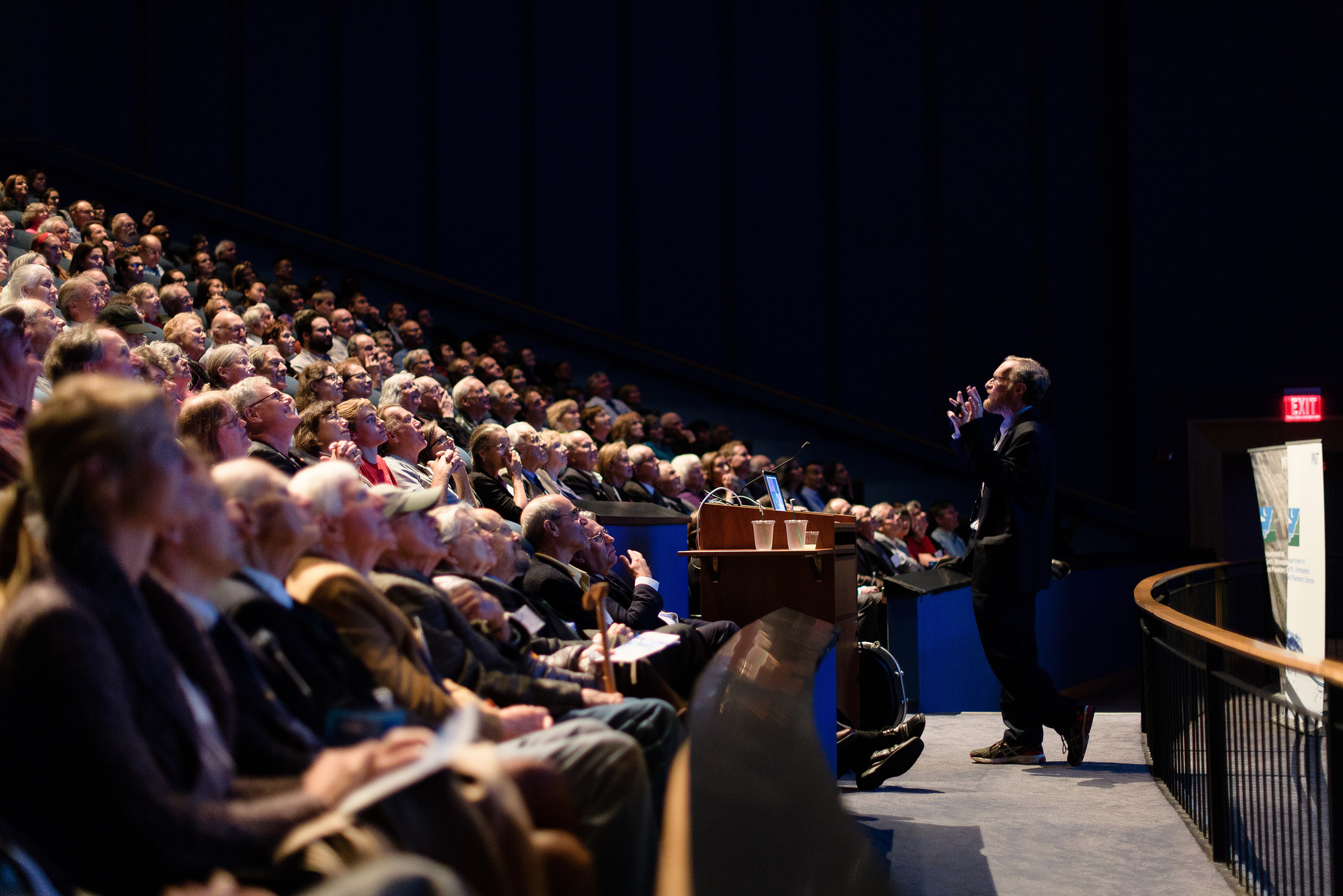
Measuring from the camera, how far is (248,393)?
3322 mm

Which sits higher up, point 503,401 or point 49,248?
point 49,248

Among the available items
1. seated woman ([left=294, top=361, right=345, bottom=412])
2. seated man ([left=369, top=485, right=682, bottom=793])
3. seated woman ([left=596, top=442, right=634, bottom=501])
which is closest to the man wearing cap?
seated woman ([left=294, top=361, right=345, bottom=412])

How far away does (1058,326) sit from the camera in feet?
32.7

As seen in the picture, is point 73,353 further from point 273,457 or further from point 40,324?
point 273,457

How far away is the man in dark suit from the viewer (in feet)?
13.2

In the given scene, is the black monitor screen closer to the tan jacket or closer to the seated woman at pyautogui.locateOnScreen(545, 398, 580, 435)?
the seated woman at pyautogui.locateOnScreen(545, 398, 580, 435)

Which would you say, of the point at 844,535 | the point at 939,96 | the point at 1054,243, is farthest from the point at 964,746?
the point at 939,96

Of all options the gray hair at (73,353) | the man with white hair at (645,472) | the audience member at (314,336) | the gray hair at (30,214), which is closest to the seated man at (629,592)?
the gray hair at (73,353)

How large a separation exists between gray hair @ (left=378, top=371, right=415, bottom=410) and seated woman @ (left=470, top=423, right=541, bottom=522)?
33 centimetres

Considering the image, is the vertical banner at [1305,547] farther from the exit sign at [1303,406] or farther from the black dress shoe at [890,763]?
the exit sign at [1303,406]

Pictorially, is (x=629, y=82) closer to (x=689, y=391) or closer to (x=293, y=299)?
(x=689, y=391)

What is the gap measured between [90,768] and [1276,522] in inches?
172

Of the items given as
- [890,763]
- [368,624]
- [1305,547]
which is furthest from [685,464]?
[368,624]

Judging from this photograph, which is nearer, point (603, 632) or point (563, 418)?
point (603, 632)
